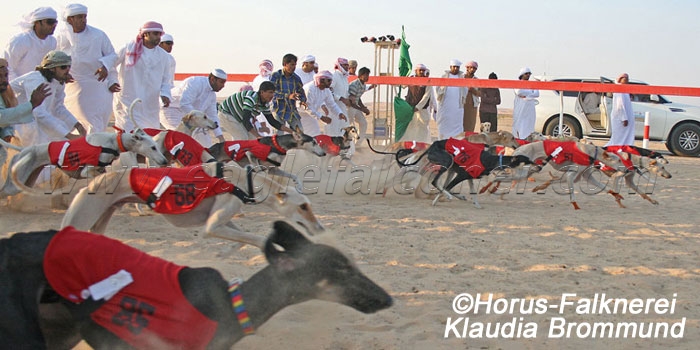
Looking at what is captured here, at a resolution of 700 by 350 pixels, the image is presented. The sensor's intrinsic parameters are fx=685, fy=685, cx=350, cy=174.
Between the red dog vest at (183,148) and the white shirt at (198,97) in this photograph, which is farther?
the white shirt at (198,97)

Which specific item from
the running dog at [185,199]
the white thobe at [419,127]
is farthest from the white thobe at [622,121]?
the running dog at [185,199]

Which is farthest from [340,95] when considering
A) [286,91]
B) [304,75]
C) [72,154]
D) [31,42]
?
[72,154]

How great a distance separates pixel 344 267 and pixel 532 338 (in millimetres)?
1738

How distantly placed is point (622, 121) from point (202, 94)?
7809 mm

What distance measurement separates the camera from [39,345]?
9.04ft

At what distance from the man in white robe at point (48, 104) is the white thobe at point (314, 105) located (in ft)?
17.6

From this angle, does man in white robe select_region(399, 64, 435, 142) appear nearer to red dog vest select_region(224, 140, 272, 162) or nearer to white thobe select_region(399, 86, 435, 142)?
white thobe select_region(399, 86, 435, 142)

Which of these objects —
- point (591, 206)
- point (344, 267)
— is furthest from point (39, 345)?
point (591, 206)

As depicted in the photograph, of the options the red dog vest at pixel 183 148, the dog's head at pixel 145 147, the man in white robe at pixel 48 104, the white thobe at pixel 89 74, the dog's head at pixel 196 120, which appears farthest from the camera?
the dog's head at pixel 196 120

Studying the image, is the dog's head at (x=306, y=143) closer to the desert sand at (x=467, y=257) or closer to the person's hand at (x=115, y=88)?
the desert sand at (x=467, y=257)

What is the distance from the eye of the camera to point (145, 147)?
7.32m

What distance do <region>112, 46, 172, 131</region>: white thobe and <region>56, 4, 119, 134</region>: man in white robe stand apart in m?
0.30

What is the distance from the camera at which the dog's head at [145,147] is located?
7.30 meters

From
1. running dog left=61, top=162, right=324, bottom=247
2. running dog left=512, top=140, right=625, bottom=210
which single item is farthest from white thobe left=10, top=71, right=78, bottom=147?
running dog left=512, top=140, right=625, bottom=210
